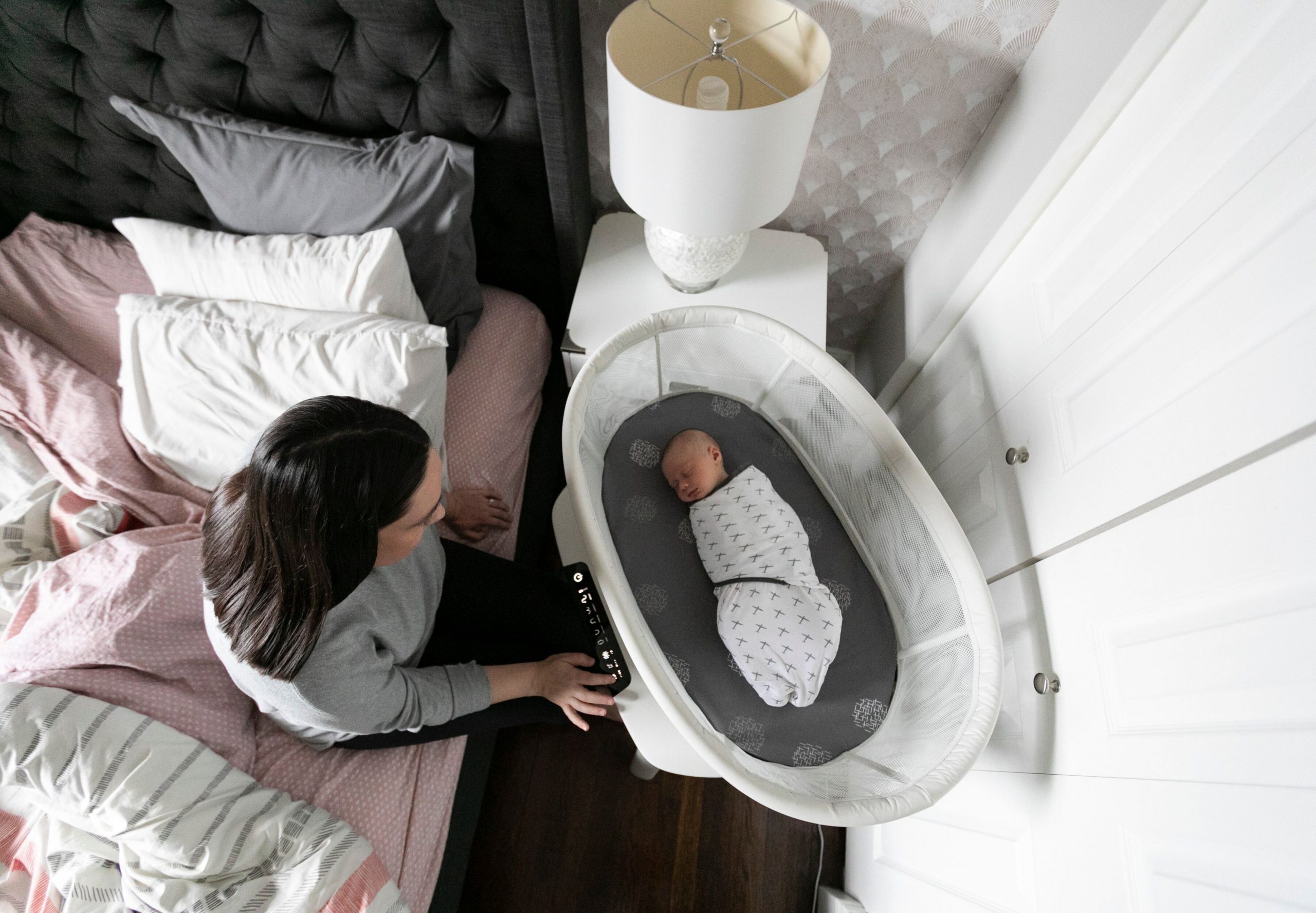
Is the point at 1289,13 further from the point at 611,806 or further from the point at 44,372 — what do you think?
the point at 44,372

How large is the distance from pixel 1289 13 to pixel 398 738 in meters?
1.43

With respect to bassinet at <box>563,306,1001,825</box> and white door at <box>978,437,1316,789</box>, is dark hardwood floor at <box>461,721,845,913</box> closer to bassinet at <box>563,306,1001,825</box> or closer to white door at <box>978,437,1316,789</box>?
bassinet at <box>563,306,1001,825</box>

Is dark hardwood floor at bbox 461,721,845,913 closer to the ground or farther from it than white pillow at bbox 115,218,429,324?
closer to the ground

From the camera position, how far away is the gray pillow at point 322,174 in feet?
4.07

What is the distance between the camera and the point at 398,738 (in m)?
1.03

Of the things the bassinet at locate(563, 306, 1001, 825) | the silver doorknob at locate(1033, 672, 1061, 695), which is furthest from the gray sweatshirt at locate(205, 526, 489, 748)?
the silver doorknob at locate(1033, 672, 1061, 695)

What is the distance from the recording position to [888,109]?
1229 mm

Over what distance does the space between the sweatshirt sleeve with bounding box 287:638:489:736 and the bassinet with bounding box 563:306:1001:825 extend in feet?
0.88

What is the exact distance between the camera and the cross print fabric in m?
1.12

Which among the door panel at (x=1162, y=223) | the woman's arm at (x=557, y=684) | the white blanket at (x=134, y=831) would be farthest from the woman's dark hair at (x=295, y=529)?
the door panel at (x=1162, y=223)

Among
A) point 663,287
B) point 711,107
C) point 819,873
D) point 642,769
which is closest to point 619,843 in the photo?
point 642,769

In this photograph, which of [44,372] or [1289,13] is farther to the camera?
[44,372]

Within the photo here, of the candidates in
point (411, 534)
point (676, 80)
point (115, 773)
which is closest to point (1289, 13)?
point (676, 80)

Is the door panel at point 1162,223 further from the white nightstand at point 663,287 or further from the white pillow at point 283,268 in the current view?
the white pillow at point 283,268
